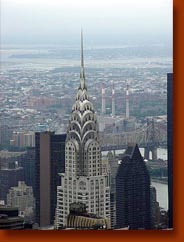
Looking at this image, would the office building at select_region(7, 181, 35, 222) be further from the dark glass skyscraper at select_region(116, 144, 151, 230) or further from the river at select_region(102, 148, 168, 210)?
the river at select_region(102, 148, 168, 210)

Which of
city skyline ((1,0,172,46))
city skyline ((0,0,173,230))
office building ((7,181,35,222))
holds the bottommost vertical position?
office building ((7,181,35,222))

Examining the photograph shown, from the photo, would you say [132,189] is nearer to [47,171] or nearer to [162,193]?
[162,193]

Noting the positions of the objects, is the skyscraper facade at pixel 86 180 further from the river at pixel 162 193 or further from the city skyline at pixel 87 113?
the river at pixel 162 193

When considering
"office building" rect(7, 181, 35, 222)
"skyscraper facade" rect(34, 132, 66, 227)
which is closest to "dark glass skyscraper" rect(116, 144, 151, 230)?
"skyscraper facade" rect(34, 132, 66, 227)

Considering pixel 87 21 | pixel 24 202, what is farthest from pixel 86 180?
pixel 87 21
